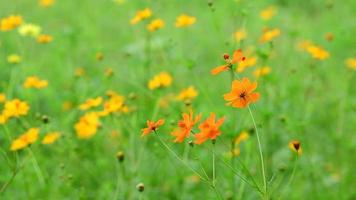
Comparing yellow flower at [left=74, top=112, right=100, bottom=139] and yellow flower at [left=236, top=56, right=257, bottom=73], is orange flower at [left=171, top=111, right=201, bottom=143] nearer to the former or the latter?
yellow flower at [left=236, top=56, right=257, bottom=73]

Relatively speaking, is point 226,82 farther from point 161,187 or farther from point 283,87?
point 161,187

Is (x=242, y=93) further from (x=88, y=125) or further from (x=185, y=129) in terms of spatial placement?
(x=88, y=125)

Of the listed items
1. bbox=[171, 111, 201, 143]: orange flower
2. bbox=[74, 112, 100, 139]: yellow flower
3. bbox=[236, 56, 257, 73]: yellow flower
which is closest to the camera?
bbox=[171, 111, 201, 143]: orange flower

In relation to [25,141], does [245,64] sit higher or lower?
higher

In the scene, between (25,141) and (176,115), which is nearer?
(25,141)

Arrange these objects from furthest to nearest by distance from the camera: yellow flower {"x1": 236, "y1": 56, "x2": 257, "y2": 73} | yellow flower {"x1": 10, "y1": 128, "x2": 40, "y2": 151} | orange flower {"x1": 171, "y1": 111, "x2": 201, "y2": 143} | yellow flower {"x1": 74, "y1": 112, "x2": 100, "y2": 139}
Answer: yellow flower {"x1": 74, "y1": 112, "x2": 100, "y2": 139} → yellow flower {"x1": 10, "y1": 128, "x2": 40, "y2": 151} → yellow flower {"x1": 236, "y1": 56, "x2": 257, "y2": 73} → orange flower {"x1": 171, "y1": 111, "x2": 201, "y2": 143}

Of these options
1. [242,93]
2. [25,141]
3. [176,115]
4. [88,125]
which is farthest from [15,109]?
[242,93]

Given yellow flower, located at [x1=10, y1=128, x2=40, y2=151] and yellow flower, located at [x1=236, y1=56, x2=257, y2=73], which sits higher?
yellow flower, located at [x1=236, y1=56, x2=257, y2=73]

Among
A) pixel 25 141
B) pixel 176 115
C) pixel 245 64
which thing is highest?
pixel 245 64

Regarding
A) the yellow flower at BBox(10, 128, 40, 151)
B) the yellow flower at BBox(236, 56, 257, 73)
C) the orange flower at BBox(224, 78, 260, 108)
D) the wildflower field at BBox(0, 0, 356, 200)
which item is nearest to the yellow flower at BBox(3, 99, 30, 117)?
the wildflower field at BBox(0, 0, 356, 200)

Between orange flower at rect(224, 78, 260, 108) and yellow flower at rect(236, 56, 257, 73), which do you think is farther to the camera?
yellow flower at rect(236, 56, 257, 73)
